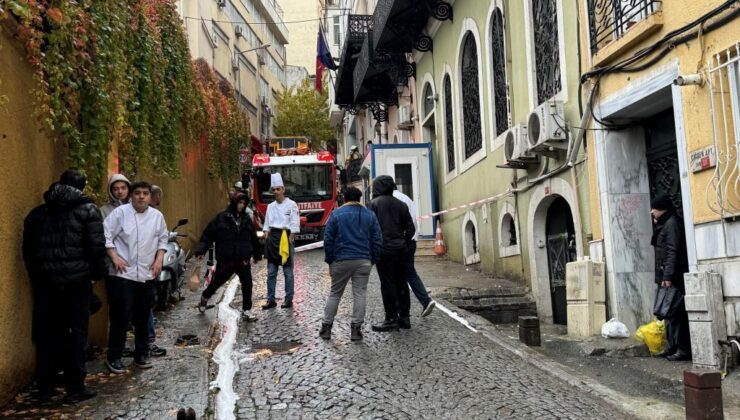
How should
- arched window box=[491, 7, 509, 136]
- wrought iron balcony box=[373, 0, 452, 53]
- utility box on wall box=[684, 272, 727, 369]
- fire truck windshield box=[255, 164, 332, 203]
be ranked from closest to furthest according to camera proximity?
utility box on wall box=[684, 272, 727, 369], arched window box=[491, 7, 509, 136], wrought iron balcony box=[373, 0, 452, 53], fire truck windshield box=[255, 164, 332, 203]

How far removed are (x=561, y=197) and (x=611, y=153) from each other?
214 centimetres

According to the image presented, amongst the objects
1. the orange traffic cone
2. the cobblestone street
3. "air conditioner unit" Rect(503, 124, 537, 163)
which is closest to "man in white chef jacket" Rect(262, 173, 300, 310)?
the cobblestone street

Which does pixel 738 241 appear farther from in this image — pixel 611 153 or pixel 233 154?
pixel 233 154

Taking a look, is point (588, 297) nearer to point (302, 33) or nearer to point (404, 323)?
point (404, 323)

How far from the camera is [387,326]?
7715mm

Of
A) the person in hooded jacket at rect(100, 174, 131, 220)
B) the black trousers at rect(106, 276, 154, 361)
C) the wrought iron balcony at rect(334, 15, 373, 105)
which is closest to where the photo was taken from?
the black trousers at rect(106, 276, 154, 361)

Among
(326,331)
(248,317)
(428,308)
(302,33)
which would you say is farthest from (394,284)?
(302,33)

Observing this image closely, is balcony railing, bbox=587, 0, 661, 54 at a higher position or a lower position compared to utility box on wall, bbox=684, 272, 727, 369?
higher

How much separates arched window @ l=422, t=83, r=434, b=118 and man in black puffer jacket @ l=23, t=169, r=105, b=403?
1312 centimetres

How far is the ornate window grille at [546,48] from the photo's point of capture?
972 cm

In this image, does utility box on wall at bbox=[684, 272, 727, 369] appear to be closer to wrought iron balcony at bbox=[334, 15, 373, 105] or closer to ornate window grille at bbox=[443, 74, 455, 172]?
ornate window grille at bbox=[443, 74, 455, 172]

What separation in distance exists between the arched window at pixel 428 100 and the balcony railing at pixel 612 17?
9078 millimetres

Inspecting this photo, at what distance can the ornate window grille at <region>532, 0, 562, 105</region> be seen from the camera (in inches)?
383

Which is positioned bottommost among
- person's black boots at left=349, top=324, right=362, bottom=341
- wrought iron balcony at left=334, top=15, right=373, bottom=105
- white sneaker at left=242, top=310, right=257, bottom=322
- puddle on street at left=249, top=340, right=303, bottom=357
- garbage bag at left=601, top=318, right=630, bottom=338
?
garbage bag at left=601, top=318, right=630, bottom=338
